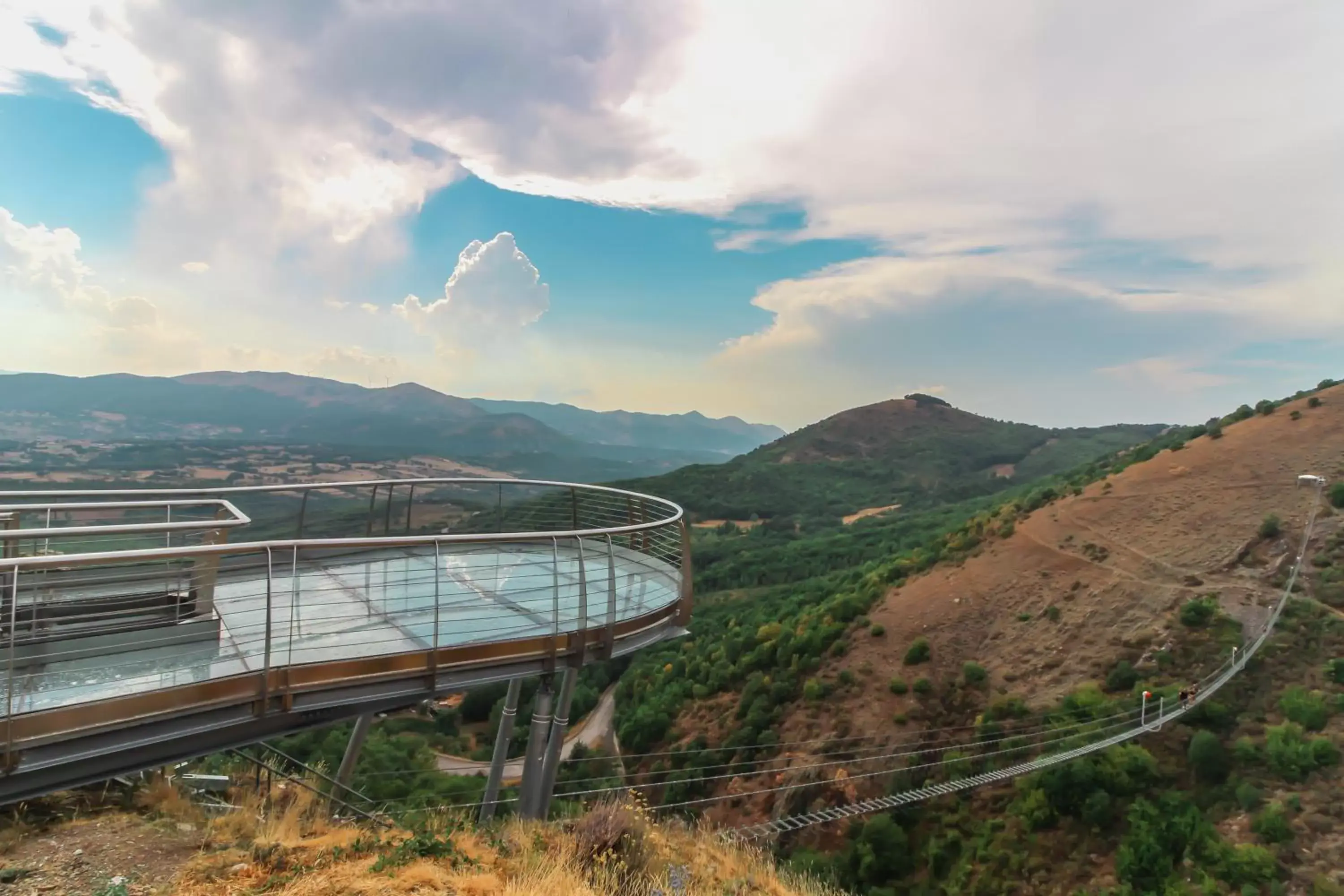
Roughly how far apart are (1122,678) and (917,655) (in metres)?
7.12

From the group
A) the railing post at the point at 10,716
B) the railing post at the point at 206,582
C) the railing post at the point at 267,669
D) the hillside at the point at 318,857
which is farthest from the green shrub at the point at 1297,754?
the railing post at the point at 10,716

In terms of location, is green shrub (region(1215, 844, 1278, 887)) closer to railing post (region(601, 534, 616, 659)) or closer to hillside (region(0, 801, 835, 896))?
hillside (region(0, 801, 835, 896))

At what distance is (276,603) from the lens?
223 inches

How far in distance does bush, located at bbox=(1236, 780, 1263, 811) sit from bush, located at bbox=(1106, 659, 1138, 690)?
5140mm

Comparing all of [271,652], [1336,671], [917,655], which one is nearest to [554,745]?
[271,652]

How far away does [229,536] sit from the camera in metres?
6.34

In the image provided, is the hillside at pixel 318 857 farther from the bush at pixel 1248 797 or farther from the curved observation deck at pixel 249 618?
the bush at pixel 1248 797

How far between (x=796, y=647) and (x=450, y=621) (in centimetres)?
2857

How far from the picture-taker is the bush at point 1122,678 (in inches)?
864

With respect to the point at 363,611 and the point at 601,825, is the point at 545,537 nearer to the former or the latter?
the point at 363,611

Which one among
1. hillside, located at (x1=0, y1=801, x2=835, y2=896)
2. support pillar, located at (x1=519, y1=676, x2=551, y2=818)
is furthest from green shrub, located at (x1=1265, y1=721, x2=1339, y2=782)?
support pillar, located at (x1=519, y1=676, x2=551, y2=818)

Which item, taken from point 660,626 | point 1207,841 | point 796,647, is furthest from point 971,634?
point 660,626

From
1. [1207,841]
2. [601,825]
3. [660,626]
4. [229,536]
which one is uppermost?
[229,536]

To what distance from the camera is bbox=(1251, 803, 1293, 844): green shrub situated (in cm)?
1515
